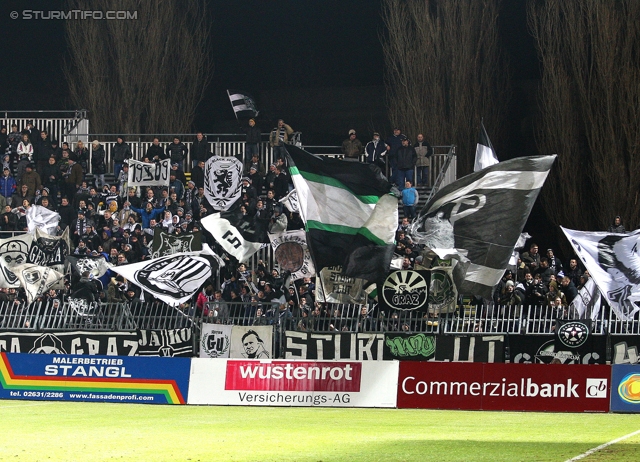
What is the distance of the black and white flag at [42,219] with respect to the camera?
28969 millimetres

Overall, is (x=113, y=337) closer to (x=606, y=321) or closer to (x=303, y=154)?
(x=303, y=154)

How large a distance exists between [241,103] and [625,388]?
1711 centimetres

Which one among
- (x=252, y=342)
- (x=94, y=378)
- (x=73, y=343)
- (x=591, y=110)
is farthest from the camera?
(x=591, y=110)

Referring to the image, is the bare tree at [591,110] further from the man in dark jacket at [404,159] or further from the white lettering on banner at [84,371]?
the white lettering on banner at [84,371]

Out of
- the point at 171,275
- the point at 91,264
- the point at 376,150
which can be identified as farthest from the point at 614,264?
the point at 91,264

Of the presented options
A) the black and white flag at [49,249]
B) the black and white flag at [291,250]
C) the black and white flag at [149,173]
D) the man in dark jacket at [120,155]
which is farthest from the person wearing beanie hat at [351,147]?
the black and white flag at [49,249]

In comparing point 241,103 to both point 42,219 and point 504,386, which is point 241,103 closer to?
point 42,219

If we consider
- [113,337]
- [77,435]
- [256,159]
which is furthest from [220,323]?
[77,435]

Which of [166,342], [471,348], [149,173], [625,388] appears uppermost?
[149,173]

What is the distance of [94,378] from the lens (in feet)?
74.5

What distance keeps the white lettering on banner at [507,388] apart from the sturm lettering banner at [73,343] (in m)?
7.29

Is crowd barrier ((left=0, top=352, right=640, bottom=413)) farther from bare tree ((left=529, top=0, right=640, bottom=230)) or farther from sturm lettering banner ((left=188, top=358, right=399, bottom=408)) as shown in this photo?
bare tree ((left=529, top=0, right=640, bottom=230))

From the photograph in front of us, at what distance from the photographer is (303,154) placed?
60.3 feet

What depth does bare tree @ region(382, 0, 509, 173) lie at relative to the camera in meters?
36.8
